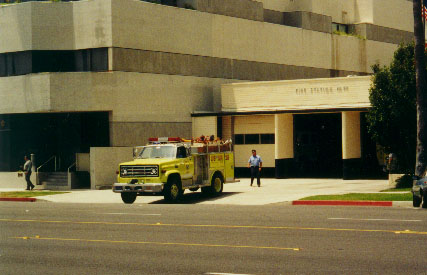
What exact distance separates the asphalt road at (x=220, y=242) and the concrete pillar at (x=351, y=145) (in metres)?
16.5

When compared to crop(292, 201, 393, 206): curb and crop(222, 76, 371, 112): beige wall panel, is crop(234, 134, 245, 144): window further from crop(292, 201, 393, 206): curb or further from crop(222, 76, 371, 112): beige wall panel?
crop(292, 201, 393, 206): curb

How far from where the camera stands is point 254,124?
45188 millimetres

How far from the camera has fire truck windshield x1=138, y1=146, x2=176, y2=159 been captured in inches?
1146

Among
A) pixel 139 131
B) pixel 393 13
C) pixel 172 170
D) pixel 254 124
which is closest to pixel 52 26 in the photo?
pixel 139 131

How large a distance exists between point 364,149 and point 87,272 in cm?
3395

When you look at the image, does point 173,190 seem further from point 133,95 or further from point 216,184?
point 133,95

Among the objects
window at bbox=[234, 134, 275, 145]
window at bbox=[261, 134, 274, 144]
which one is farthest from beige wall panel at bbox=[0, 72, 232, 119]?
window at bbox=[261, 134, 274, 144]

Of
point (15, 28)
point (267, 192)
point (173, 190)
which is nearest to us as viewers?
point (173, 190)

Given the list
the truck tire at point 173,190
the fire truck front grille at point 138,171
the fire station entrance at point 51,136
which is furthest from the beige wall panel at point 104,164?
the truck tire at point 173,190

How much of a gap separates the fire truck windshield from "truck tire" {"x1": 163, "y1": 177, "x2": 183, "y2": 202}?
102cm

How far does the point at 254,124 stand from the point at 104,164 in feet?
32.8

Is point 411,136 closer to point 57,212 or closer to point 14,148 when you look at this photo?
point 57,212

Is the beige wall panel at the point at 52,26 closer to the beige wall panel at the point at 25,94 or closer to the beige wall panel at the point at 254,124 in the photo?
the beige wall panel at the point at 25,94

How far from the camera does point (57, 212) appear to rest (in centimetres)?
2545
